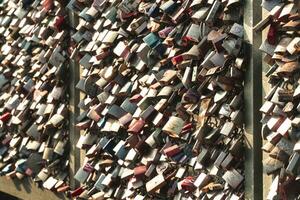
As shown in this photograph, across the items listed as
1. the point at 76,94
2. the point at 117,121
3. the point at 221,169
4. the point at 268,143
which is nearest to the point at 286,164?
the point at 268,143

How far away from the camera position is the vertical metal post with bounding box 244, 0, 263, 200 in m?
3.31

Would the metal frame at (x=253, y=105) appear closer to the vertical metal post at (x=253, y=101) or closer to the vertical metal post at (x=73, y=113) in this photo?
the vertical metal post at (x=253, y=101)

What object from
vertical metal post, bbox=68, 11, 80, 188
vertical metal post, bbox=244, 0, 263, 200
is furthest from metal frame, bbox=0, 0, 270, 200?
vertical metal post, bbox=68, 11, 80, 188

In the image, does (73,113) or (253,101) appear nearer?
(253,101)

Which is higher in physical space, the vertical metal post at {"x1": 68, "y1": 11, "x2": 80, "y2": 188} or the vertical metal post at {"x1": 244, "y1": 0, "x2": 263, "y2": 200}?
the vertical metal post at {"x1": 244, "y1": 0, "x2": 263, "y2": 200}

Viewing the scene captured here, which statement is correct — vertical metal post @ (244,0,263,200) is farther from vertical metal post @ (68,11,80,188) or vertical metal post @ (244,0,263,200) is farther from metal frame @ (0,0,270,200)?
vertical metal post @ (68,11,80,188)

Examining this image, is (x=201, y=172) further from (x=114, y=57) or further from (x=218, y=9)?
(x=114, y=57)

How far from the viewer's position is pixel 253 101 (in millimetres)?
3320

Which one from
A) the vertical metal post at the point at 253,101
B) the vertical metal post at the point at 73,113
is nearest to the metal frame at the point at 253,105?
the vertical metal post at the point at 253,101

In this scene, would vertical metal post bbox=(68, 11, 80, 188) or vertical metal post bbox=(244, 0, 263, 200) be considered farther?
vertical metal post bbox=(68, 11, 80, 188)

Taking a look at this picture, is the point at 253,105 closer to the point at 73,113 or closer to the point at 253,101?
the point at 253,101

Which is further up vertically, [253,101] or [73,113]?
[253,101]

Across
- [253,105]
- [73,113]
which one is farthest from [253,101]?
[73,113]

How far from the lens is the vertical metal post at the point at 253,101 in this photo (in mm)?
3309
